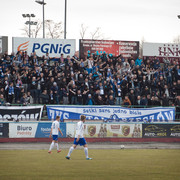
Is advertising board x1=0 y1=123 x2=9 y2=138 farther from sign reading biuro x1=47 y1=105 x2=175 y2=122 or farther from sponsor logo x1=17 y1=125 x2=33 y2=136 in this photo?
sign reading biuro x1=47 y1=105 x2=175 y2=122

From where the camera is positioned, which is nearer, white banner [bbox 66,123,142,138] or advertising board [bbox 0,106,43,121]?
advertising board [bbox 0,106,43,121]

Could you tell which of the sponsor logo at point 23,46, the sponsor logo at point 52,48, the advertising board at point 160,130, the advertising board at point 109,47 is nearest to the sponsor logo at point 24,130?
the advertising board at point 160,130

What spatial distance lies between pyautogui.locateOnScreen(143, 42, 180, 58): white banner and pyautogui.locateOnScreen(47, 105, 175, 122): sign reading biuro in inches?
437

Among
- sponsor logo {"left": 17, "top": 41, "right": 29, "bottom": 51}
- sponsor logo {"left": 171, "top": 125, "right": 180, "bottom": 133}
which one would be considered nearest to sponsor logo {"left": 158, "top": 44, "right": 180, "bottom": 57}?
sponsor logo {"left": 171, "top": 125, "right": 180, "bottom": 133}

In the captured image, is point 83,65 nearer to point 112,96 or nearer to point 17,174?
point 112,96

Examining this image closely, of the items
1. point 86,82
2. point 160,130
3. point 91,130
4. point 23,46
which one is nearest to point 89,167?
point 91,130

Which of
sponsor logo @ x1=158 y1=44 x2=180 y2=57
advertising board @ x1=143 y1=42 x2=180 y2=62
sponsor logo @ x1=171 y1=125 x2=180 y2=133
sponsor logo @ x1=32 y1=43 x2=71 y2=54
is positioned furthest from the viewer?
sponsor logo @ x1=158 y1=44 x2=180 y2=57

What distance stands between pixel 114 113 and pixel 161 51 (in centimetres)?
1358

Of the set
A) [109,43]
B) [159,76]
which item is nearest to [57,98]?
[159,76]

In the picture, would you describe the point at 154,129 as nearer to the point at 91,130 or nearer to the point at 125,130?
the point at 125,130

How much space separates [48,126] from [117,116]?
524cm

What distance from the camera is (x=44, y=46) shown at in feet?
110

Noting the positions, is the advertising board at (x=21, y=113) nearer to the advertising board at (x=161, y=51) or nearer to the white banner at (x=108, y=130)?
the white banner at (x=108, y=130)

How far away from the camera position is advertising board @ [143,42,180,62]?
36688 millimetres
